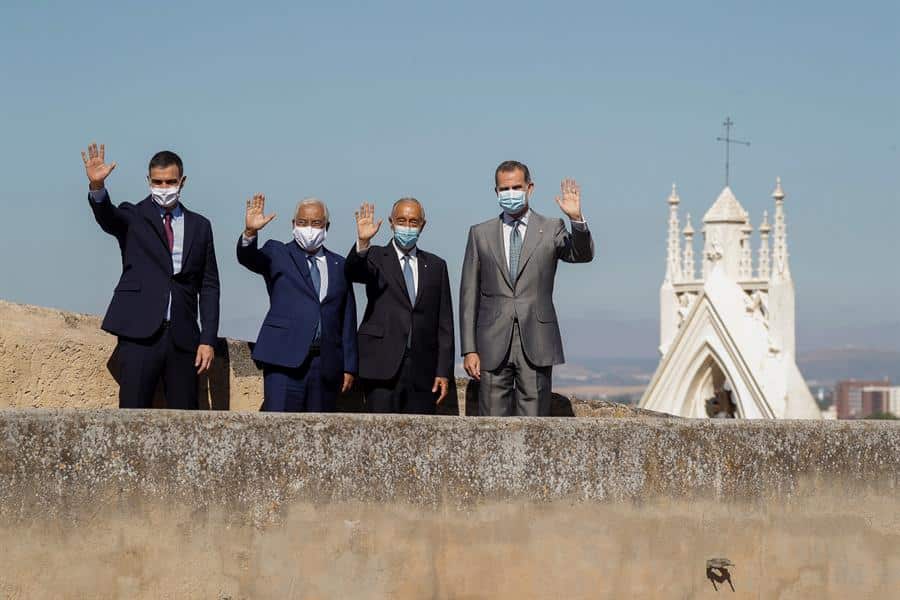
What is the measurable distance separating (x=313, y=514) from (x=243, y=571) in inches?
15.1

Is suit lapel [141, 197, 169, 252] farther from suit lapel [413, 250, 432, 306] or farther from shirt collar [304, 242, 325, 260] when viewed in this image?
suit lapel [413, 250, 432, 306]

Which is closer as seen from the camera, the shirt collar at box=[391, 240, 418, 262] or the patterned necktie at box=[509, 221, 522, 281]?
the patterned necktie at box=[509, 221, 522, 281]

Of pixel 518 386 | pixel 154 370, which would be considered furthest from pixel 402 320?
pixel 154 370

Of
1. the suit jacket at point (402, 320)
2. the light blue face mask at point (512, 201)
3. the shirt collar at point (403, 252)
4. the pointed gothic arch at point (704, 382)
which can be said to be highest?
the light blue face mask at point (512, 201)

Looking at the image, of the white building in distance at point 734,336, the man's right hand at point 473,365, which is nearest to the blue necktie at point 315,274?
the man's right hand at point 473,365

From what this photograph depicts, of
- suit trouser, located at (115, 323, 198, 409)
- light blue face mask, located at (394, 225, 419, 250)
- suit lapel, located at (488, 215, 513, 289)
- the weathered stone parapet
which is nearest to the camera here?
the weathered stone parapet

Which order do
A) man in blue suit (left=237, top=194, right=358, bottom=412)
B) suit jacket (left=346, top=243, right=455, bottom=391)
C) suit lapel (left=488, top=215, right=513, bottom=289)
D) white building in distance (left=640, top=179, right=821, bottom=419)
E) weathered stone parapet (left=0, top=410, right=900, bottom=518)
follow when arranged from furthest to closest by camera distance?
white building in distance (left=640, top=179, right=821, bottom=419), suit jacket (left=346, top=243, right=455, bottom=391), suit lapel (left=488, top=215, right=513, bottom=289), man in blue suit (left=237, top=194, right=358, bottom=412), weathered stone parapet (left=0, top=410, right=900, bottom=518)

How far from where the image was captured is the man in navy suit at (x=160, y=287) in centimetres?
886

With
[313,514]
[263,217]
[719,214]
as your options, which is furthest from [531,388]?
[719,214]

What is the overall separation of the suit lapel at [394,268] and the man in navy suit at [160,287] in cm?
108

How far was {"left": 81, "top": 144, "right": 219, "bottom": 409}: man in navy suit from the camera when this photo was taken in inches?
349

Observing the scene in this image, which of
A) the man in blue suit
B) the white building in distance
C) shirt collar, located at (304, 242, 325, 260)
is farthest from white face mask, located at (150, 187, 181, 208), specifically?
the white building in distance

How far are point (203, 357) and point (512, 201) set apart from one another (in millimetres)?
1940

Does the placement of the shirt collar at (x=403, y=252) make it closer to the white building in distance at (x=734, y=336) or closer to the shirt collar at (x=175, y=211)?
the shirt collar at (x=175, y=211)
